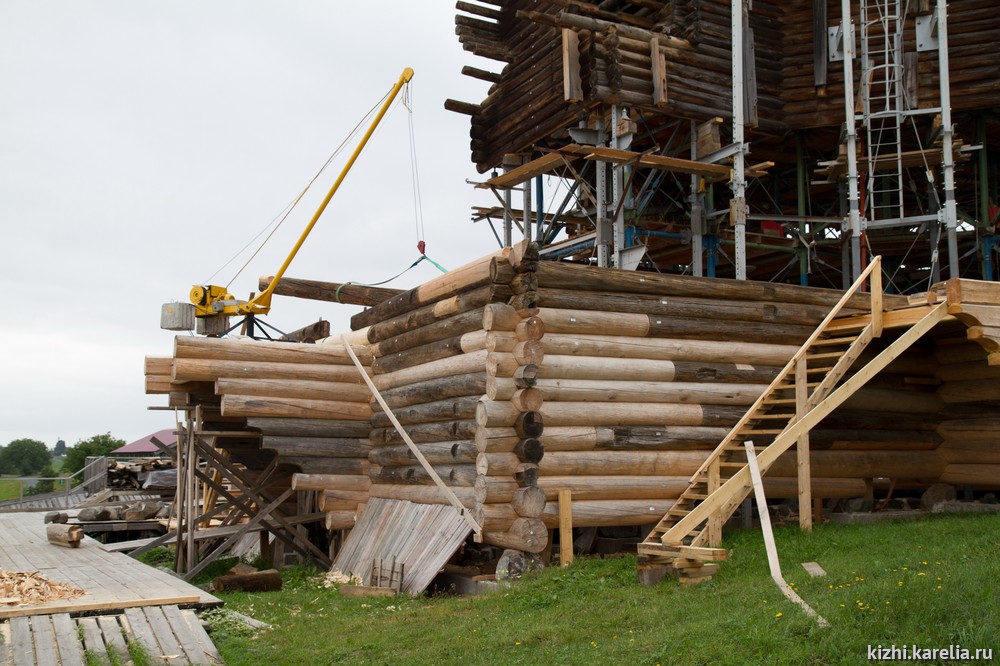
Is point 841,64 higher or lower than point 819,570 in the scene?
higher

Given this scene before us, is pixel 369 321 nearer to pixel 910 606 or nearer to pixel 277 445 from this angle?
pixel 277 445

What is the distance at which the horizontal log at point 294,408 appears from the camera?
50.2ft

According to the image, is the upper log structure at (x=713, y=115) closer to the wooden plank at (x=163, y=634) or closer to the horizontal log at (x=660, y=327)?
the horizontal log at (x=660, y=327)

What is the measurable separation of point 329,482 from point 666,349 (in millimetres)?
6057

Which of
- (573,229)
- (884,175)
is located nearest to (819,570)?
(884,175)

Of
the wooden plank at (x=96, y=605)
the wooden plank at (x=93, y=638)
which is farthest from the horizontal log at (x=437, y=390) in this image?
the wooden plank at (x=93, y=638)

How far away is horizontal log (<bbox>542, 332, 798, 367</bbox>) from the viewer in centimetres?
1257

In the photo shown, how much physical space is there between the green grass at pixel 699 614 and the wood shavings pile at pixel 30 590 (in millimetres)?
1816

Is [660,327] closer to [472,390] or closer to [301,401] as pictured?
[472,390]

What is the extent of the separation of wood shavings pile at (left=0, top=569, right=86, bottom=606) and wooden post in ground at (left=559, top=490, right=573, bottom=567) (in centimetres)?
543

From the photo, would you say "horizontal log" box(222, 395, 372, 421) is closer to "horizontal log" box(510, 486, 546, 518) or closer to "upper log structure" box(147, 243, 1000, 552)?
"upper log structure" box(147, 243, 1000, 552)

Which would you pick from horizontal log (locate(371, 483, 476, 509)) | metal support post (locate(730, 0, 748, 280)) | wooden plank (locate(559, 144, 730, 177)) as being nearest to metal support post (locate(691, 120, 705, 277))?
wooden plank (locate(559, 144, 730, 177))

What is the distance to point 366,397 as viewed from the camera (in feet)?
55.1

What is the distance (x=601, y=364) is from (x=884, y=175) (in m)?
12.1
